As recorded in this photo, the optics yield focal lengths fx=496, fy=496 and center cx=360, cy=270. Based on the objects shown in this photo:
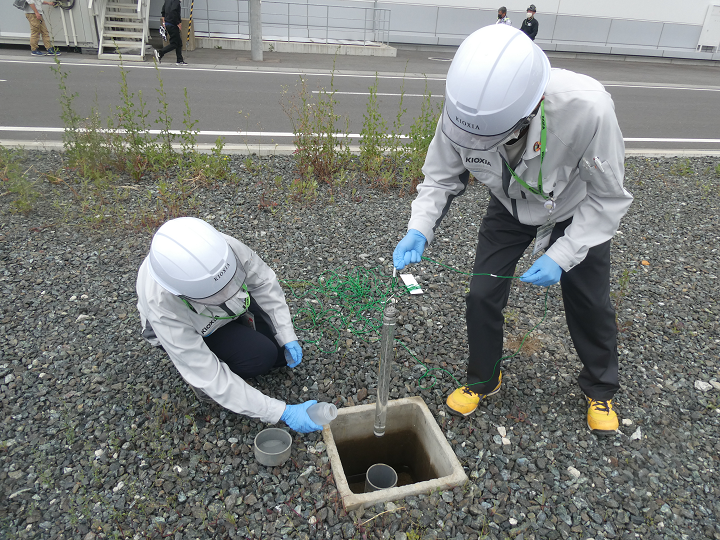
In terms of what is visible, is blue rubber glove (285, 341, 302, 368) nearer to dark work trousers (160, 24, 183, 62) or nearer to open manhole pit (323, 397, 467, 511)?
open manhole pit (323, 397, 467, 511)

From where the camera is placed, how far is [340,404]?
8.44 ft

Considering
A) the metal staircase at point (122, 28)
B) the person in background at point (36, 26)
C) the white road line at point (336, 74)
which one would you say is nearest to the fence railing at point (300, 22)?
the metal staircase at point (122, 28)

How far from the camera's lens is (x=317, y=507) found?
207cm

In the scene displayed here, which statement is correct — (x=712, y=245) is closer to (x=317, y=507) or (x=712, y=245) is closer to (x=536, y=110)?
(x=536, y=110)

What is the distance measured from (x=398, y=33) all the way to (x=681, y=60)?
11.2 meters

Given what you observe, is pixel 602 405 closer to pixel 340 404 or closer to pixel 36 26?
pixel 340 404

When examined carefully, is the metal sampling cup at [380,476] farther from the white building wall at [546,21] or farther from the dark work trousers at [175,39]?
the white building wall at [546,21]

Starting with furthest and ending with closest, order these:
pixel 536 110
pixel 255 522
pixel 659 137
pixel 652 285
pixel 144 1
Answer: pixel 144 1 → pixel 659 137 → pixel 652 285 → pixel 255 522 → pixel 536 110

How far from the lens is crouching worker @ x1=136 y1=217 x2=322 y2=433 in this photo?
1939 millimetres

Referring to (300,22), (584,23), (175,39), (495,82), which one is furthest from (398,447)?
(584,23)

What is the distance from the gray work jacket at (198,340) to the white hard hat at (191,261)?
0.43ft

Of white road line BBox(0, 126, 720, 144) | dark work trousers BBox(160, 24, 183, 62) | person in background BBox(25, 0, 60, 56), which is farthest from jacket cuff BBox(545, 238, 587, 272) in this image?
person in background BBox(25, 0, 60, 56)

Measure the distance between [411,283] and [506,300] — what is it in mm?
1236

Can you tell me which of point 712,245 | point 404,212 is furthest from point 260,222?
point 712,245
